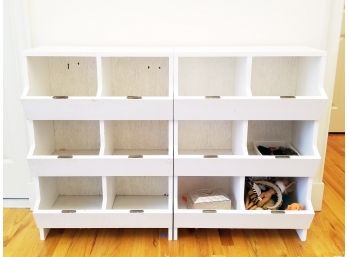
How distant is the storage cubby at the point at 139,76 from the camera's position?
5.54ft

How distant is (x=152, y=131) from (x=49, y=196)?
2.11 ft

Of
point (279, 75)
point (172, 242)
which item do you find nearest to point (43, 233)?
point (172, 242)

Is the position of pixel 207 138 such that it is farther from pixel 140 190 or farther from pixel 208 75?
pixel 140 190

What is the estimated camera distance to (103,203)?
1.60 metres

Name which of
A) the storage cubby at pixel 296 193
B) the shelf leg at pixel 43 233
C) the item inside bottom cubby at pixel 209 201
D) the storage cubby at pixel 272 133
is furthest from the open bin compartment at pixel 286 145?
the shelf leg at pixel 43 233

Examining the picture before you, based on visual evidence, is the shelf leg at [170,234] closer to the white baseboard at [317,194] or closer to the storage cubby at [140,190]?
the storage cubby at [140,190]

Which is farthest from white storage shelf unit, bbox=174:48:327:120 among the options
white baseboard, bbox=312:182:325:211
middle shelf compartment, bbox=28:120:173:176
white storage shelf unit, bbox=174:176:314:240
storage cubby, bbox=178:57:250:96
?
white baseboard, bbox=312:182:325:211

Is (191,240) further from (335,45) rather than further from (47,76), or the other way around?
(335,45)

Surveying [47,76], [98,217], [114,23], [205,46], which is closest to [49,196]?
[98,217]

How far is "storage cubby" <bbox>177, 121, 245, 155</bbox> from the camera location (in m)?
1.77

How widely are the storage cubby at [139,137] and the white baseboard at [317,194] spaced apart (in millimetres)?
874

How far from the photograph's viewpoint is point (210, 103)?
4.75ft

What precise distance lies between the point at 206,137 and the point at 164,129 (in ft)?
0.77

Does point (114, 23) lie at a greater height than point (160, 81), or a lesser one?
greater
